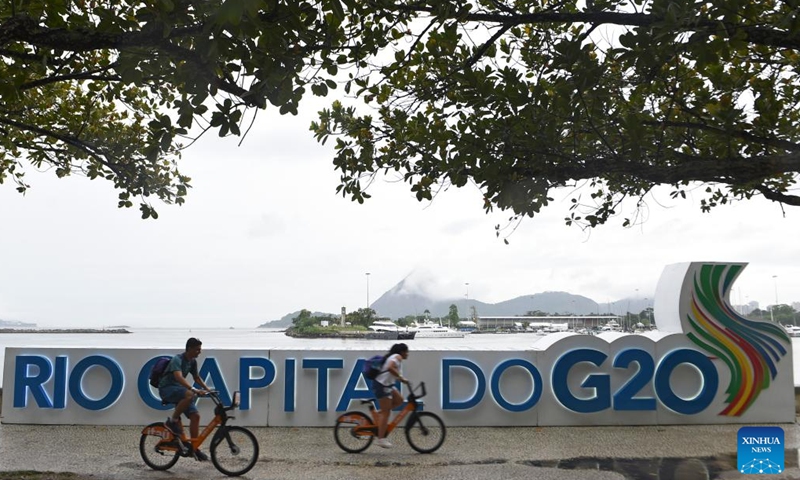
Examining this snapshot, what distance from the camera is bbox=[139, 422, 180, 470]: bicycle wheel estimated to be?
8.39 metres

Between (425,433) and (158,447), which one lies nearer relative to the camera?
(158,447)

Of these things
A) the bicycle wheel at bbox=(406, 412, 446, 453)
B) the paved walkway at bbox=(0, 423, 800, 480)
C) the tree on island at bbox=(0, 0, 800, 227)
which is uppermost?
the tree on island at bbox=(0, 0, 800, 227)

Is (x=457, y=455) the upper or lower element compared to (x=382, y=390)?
lower

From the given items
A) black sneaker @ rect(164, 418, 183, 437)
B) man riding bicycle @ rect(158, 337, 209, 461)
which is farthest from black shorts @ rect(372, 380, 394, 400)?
black sneaker @ rect(164, 418, 183, 437)

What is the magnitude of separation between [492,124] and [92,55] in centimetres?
685

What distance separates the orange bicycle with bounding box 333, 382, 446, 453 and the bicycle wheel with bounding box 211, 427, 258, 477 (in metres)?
1.56

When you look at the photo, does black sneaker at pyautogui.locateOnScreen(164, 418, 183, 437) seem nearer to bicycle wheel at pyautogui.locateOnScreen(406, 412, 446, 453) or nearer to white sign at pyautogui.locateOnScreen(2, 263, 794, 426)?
bicycle wheel at pyautogui.locateOnScreen(406, 412, 446, 453)

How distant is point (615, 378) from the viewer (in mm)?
11992

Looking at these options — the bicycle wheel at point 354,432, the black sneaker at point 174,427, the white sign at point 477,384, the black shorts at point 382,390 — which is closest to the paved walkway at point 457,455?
the bicycle wheel at point 354,432

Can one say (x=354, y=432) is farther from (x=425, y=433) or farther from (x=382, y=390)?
(x=425, y=433)

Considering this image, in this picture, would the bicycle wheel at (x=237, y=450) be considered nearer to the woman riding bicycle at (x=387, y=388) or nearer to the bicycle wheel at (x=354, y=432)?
the bicycle wheel at (x=354, y=432)

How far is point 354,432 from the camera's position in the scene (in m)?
9.49

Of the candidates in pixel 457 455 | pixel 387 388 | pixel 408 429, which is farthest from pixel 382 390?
pixel 457 455

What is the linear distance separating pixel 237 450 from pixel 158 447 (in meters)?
1.00
